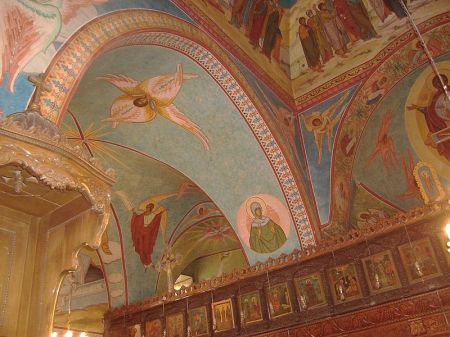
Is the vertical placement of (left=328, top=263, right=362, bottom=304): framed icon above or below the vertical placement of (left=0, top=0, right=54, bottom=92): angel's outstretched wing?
below

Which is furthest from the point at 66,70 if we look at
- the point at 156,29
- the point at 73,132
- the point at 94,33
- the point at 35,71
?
the point at 73,132

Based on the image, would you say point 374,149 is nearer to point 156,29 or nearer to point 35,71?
point 156,29

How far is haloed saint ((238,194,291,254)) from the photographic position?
8727mm

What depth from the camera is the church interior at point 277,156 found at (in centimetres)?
719

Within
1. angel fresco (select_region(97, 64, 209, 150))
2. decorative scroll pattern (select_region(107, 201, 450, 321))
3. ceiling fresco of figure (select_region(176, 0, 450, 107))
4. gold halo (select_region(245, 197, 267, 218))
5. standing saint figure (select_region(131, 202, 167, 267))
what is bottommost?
decorative scroll pattern (select_region(107, 201, 450, 321))

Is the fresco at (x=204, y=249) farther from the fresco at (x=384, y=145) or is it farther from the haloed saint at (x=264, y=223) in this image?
the fresco at (x=384, y=145)

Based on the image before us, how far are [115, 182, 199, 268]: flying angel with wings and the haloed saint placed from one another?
195 cm

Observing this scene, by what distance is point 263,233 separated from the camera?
29.0ft

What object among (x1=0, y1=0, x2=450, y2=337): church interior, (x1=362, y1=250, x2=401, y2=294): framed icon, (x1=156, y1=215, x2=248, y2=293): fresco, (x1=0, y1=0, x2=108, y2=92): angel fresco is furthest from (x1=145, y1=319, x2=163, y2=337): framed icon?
(x1=0, y1=0, x2=108, y2=92): angel fresco

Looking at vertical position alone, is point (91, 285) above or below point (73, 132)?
below

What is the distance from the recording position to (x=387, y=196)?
9586mm

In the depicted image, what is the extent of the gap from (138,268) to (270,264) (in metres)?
3.63

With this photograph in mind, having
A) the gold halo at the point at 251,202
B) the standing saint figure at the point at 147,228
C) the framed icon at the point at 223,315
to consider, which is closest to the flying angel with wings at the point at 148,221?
the standing saint figure at the point at 147,228

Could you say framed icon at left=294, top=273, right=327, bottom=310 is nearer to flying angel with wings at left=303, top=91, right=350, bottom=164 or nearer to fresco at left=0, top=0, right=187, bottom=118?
flying angel with wings at left=303, top=91, right=350, bottom=164
